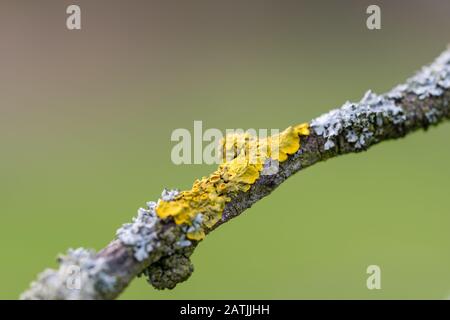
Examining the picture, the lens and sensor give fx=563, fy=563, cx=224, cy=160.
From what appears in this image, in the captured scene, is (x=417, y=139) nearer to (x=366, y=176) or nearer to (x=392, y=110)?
(x=366, y=176)

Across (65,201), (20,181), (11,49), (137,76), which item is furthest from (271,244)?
(11,49)

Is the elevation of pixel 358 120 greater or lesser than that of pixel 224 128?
lesser

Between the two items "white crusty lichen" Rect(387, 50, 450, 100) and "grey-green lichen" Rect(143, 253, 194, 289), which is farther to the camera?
"white crusty lichen" Rect(387, 50, 450, 100)

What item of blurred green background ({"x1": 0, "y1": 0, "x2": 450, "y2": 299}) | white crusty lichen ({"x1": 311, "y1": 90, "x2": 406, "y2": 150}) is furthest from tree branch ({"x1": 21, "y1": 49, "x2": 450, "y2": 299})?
blurred green background ({"x1": 0, "y1": 0, "x2": 450, "y2": 299})

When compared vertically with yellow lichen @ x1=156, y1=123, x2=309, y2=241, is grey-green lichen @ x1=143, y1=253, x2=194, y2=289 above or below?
below

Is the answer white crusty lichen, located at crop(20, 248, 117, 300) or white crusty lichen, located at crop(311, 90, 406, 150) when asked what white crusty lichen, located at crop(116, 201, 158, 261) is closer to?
white crusty lichen, located at crop(20, 248, 117, 300)

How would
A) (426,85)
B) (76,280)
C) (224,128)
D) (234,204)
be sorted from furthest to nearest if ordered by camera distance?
1. (224,128)
2. (426,85)
3. (234,204)
4. (76,280)

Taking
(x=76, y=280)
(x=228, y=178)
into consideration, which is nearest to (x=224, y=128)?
(x=228, y=178)

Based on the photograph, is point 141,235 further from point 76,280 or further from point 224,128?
point 224,128

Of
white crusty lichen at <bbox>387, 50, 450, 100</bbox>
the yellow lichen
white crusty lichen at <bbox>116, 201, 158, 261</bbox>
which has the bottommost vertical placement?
white crusty lichen at <bbox>116, 201, 158, 261</bbox>

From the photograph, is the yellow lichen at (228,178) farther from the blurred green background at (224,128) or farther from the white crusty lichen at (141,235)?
the blurred green background at (224,128)
